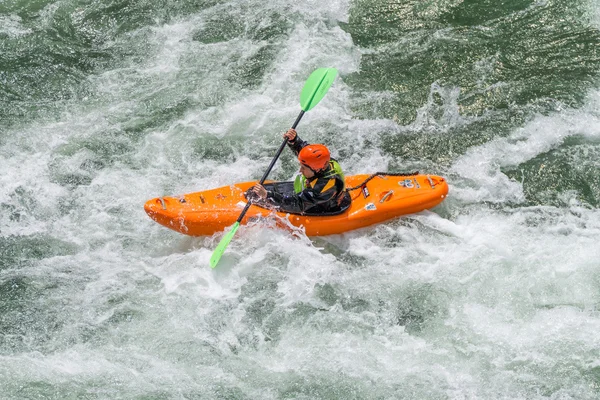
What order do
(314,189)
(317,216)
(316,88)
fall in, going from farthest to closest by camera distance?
(316,88)
(317,216)
(314,189)

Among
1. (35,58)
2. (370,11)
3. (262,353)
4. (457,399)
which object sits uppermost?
(35,58)

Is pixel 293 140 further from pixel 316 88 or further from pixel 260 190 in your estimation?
pixel 316 88

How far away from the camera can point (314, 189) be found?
21.1ft

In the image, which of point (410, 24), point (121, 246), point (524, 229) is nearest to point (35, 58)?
point (121, 246)

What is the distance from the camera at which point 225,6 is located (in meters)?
9.91

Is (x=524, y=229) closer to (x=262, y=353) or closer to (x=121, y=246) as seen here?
(x=262, y=353)

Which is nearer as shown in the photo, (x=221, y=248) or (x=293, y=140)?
(x=221, y=248)

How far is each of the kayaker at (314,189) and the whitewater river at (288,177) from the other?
1.06 ft

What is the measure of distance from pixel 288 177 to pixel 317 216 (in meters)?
1.22

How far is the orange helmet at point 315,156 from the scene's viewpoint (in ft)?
20.5

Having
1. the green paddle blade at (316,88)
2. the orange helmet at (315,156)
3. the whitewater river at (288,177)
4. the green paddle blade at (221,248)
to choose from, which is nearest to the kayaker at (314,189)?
the orange helmet at (315,156)

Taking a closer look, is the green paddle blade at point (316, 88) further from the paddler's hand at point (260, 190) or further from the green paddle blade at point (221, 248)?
the green paddle blade at point (221, 248)

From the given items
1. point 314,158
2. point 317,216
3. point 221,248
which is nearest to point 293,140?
point 314,158

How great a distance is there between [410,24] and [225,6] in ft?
8.46
